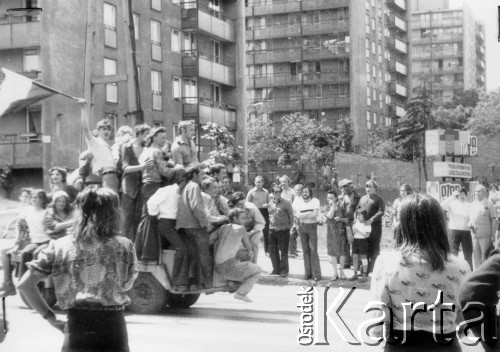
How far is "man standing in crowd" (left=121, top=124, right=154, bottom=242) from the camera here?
8828mm

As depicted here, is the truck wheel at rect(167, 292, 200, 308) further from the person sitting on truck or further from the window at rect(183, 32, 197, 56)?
the window at rect(183, 32, 197, 56)

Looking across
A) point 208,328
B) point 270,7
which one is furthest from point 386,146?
point 270,7

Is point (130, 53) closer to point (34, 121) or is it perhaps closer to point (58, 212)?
point (34, 121)

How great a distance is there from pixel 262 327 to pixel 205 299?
2.58 m

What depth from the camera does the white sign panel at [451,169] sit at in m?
11.4

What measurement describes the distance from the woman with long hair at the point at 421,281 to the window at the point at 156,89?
11.1 metres

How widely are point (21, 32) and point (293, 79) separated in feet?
199

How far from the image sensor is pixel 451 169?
1160cm

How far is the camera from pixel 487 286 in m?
3.51

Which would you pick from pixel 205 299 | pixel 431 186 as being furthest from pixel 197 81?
pixel 205 299

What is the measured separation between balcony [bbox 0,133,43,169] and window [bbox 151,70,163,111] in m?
4.82

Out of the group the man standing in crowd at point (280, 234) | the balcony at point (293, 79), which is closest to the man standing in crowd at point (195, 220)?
the man standing in crowd at point (280, 234)

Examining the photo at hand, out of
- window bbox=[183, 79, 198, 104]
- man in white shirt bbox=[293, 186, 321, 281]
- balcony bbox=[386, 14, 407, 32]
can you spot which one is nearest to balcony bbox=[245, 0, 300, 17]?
window bbox=[183, 79, 198, 104]

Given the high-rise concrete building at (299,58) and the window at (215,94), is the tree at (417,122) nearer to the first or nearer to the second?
the window at (215,94)
